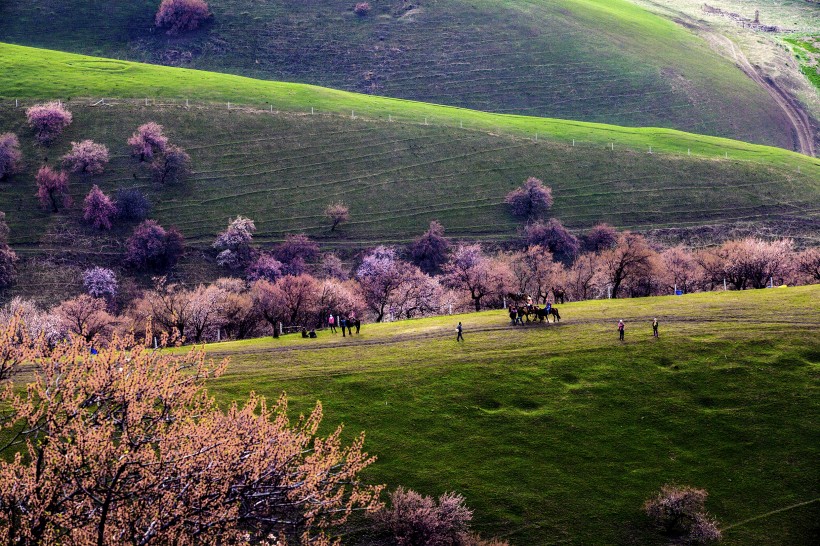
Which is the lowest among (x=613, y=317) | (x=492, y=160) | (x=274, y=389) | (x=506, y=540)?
(x=506, y=540)

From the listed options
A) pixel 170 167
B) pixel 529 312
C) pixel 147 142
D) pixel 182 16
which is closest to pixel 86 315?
pixel 170 167

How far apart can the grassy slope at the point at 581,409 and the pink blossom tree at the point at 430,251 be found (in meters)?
41.1

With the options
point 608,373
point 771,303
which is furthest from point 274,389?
point 771,303

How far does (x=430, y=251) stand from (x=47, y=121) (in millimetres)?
64186

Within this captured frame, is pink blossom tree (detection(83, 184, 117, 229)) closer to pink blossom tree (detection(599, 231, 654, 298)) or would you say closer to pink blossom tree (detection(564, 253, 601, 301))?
pink blossom tree (detection(564, 253, 601, 301))

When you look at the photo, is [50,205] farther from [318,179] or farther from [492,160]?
[492,160]

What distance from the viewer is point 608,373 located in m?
71.5

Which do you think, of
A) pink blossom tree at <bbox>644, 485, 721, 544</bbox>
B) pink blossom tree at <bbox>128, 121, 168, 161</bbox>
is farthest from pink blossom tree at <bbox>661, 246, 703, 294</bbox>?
pink blossom tree at <bbox>128, 121, 168, 161</bbox>

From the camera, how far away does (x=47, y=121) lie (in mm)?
133625

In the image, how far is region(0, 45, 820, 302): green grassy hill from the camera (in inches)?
4990

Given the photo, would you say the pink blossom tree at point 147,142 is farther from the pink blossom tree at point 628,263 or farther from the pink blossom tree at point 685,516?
the pink blossom tree at point 685,516

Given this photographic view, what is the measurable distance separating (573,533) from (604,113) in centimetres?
13986

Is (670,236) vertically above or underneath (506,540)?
above

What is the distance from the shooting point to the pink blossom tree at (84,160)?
128625mm
